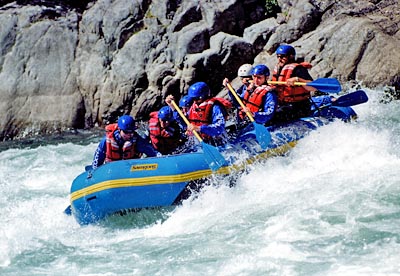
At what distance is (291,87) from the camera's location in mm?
9266

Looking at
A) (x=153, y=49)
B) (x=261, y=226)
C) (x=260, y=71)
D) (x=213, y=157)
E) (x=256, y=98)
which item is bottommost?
(x=261, y=226)

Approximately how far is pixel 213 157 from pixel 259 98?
147 cm

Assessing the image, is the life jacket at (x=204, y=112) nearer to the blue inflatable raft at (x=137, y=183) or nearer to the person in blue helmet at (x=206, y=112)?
the person in blue helmet at (x=206, y=112)

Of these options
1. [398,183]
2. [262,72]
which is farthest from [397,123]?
[398,183]

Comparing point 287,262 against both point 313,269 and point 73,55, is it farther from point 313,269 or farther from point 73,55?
point 73,55

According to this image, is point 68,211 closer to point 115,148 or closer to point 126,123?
point 115,148

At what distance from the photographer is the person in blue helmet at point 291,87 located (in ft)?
30.2

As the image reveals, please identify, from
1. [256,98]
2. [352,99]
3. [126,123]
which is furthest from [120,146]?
[352,99]

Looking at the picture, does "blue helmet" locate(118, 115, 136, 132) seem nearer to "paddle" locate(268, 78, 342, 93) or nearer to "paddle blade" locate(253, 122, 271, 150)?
"paddle blade" locate(253, 122, 271, 150)

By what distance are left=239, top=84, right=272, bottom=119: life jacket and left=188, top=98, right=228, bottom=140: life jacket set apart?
0.72 m

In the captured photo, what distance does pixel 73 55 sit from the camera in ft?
47.1

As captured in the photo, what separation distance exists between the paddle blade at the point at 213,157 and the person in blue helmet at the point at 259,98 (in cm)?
100

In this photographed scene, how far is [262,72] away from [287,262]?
11.9 ft

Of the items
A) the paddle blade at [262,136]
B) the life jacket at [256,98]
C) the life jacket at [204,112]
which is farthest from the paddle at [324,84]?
the life jacket at [204,112]
